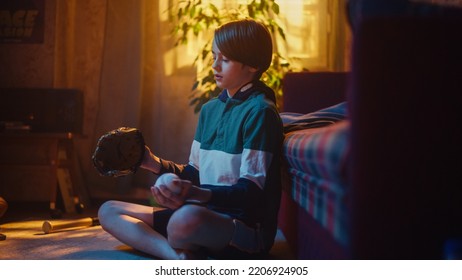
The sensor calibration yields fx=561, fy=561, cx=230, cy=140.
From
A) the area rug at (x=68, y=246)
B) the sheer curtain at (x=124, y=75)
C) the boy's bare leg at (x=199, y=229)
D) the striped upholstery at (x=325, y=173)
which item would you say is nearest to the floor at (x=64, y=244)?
the area rug at (x=68, y=246)

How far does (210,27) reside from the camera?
252 cm

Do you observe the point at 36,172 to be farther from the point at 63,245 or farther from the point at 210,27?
the point at 63,245

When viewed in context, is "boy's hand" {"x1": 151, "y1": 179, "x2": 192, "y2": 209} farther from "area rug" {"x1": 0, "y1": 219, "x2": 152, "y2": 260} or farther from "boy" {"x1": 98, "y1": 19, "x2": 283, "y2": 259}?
"area rug" {"x1": 0, "y1": 219, "x2": 152, "y2": 260}

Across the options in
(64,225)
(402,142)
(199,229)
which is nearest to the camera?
(402,142)

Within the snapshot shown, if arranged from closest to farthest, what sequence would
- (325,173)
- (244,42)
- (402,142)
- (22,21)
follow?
1. (402,142)
2. (325,173)
3. (244,42)
4. (22,21)

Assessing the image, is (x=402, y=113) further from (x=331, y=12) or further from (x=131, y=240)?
(x=331, y=12)

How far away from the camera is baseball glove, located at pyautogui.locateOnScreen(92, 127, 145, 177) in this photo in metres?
1.14

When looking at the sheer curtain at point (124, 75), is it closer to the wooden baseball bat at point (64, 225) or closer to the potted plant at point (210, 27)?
the potted plant at point (210, 27)

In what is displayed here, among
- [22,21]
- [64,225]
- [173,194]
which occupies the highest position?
[22,21]

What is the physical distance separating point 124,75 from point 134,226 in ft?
4.74

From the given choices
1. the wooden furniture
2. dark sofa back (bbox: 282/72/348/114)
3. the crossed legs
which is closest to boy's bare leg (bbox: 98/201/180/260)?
the crossed legs

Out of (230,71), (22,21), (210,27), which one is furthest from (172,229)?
(22,21)

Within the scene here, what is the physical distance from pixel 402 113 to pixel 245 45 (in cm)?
53

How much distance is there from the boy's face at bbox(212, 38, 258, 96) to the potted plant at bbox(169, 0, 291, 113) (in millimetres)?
1027
